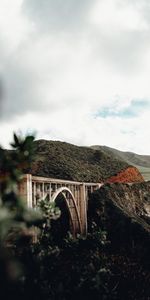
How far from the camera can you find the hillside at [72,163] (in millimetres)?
34719

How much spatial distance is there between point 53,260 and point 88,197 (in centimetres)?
1238

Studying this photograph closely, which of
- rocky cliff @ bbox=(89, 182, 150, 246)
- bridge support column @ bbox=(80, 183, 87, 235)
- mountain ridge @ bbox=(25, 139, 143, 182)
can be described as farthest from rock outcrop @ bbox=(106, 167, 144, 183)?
bridge support column @ bbox=(80, 183, 87, 235)

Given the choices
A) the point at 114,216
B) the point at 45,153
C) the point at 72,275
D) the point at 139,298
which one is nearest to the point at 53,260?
the point at 72,275

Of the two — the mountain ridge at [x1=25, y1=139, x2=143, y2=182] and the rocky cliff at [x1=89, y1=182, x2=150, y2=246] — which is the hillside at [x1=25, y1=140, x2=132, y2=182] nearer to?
the mountain ridge at [x1=25, y1=139, x2=143, y2=182]

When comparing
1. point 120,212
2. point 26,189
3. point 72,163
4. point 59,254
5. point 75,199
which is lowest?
point 59,254

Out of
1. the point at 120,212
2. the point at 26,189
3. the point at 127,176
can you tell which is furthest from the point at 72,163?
the point at 26,189

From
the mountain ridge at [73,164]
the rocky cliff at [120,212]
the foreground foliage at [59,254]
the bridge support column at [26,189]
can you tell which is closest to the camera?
the foreground foliage at [59,254]

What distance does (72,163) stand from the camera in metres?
37.4

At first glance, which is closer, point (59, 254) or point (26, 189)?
point (26, 189)

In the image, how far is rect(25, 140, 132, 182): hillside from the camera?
34.7m

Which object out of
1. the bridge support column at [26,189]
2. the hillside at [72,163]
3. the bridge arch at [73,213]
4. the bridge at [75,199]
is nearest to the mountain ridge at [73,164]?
the hillside at [72,163]

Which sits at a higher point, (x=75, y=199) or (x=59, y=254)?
(x=75, y=199)

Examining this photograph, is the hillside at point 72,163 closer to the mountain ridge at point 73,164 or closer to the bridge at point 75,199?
the mountain ridge at point 73,164

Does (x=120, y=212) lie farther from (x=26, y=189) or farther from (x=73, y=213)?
(x=26, y=189)
